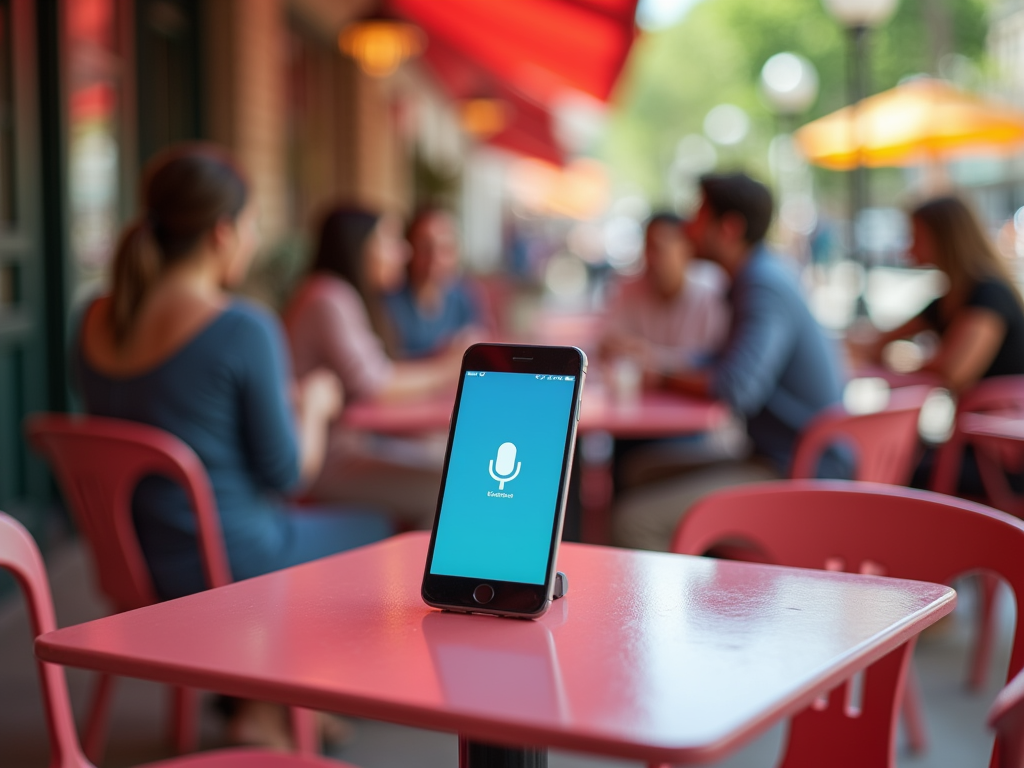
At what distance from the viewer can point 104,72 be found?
5262mm

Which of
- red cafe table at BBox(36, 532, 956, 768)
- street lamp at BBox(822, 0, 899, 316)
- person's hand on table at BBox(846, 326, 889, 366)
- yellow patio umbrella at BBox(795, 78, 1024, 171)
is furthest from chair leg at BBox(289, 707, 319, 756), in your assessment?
yellow patio umbrella at BBox(795, 78, 1024, 171)

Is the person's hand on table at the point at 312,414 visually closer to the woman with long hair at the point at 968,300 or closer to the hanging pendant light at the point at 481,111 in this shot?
the woman with long hair at the point at 968,300

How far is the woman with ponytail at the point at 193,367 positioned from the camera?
2.65 metres

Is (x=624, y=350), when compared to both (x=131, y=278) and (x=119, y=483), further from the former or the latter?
(x=119, y=483)

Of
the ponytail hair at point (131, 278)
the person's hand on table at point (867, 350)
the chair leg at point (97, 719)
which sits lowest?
the chair leg at point (97, 719)

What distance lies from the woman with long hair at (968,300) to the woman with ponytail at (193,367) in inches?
97.6

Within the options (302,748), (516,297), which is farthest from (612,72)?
(302,748)

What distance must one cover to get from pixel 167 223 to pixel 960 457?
103 inches

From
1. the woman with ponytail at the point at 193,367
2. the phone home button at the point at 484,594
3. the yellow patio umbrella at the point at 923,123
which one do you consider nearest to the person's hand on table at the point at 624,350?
the woman with ponytail at the point at 193,367

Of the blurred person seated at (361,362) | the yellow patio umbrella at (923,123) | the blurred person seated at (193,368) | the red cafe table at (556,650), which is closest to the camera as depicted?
the red cafe table at (556,650)

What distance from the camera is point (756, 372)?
11.7 ft

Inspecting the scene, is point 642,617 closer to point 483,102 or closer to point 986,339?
point 986,339

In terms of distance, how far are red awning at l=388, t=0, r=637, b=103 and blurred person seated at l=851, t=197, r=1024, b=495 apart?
118 inches

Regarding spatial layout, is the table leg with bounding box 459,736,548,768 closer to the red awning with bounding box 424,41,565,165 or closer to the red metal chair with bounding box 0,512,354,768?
the red metal chair with bounding box 0,512,354,768
